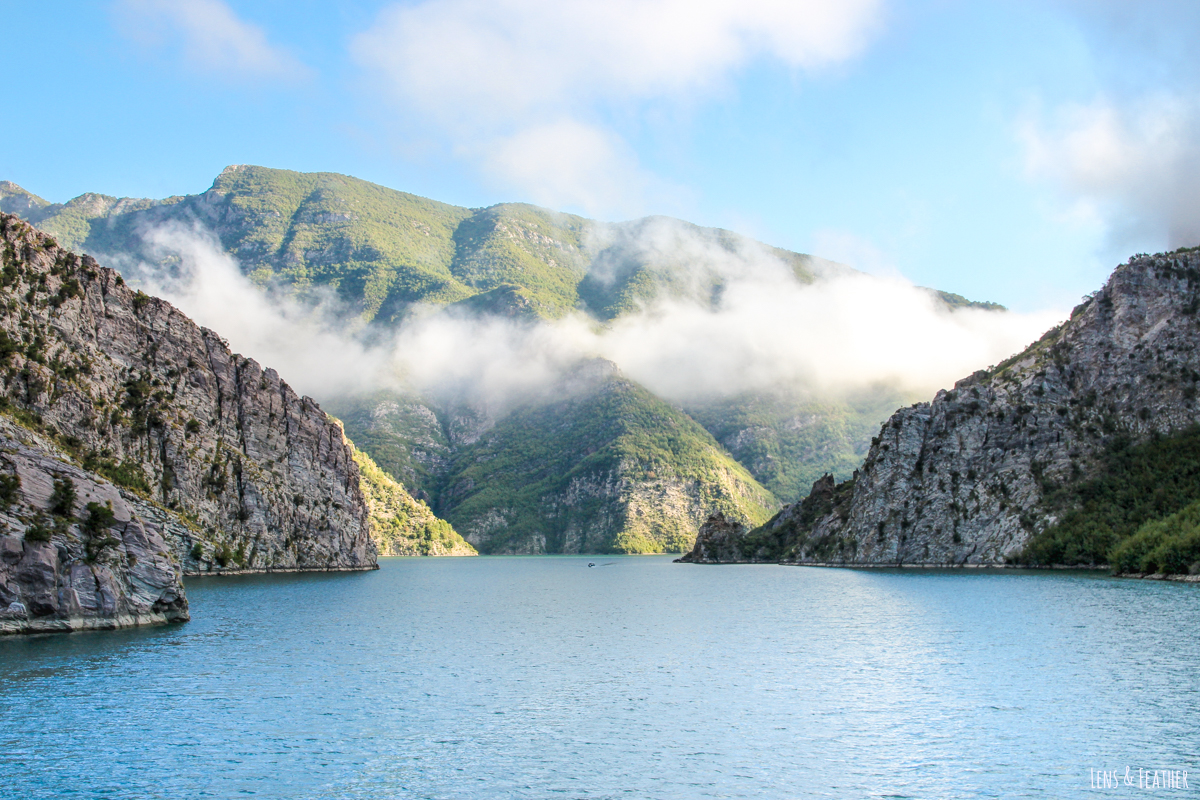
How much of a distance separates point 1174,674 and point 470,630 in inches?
2230

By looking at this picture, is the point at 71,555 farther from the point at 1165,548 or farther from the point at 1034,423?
the point at 1034,423

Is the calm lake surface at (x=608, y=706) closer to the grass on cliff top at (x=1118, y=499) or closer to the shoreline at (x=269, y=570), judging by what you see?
the shoreline at (x=269, y=570)

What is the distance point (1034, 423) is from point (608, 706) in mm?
145948

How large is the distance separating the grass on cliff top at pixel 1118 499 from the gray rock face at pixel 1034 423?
295 centimetres

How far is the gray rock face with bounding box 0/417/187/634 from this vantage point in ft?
190

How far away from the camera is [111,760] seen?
34469 mm

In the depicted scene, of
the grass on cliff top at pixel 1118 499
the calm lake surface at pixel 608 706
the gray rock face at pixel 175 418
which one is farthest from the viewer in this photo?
the grass on cliff top at pixel 1118 499

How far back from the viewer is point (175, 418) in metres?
132

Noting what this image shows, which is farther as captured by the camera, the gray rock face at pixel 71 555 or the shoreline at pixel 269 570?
the shoreline at pixel 269 570

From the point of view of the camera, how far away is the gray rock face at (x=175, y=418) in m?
107

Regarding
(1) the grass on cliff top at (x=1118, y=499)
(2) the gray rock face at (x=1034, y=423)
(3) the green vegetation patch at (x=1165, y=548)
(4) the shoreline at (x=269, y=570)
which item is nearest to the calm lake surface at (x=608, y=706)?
(3) the green vegetation patch at (x=1165, y=548)

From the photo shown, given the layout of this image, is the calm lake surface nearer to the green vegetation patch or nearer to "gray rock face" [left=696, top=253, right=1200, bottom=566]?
the green vegetation patch

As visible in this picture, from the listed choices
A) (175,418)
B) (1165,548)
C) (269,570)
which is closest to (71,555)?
(175,418)

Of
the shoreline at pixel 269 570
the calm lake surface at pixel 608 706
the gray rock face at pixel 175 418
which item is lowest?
the shoreline at pixel 269 570
